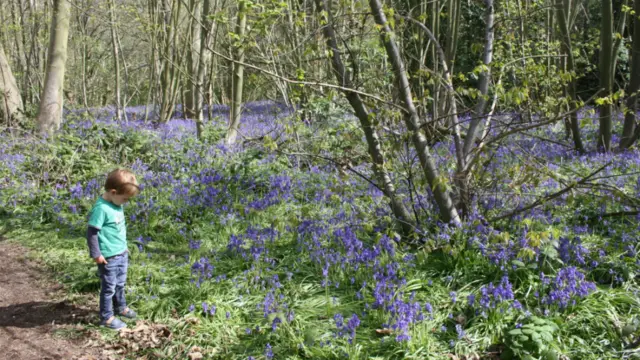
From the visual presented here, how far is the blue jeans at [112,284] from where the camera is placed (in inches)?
158

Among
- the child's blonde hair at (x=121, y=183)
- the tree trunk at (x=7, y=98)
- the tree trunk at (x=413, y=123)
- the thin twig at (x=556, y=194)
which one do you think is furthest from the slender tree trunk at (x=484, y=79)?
the tree trunk at (x=7, y=98)

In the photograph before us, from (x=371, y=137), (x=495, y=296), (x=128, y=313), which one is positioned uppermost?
(x=371, y=137)

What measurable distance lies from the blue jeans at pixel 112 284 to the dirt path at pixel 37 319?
23cm

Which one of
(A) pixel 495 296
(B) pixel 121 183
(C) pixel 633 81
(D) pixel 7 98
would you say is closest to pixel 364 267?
(A) pixel 495 296

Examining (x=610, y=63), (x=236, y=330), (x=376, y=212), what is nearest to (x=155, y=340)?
(x=236, y=330)

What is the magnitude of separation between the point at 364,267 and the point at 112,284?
2043mm

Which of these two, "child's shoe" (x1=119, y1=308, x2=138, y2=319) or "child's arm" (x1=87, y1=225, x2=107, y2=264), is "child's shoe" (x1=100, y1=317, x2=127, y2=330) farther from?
"child's arm" (x1=87, y1=225, x2=107, y2=264)

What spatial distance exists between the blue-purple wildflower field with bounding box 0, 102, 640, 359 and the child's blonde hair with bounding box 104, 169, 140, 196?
850 mm

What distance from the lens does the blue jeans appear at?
13.1 feet

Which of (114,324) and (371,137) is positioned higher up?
(371,137)

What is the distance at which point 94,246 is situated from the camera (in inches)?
155

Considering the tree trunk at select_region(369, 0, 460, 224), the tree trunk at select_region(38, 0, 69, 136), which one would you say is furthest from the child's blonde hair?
the tree trunk at select_region(38, 0, 69, 136)

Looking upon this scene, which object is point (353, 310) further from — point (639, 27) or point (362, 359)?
point (639, 27)

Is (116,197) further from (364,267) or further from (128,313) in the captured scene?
(364,267)
